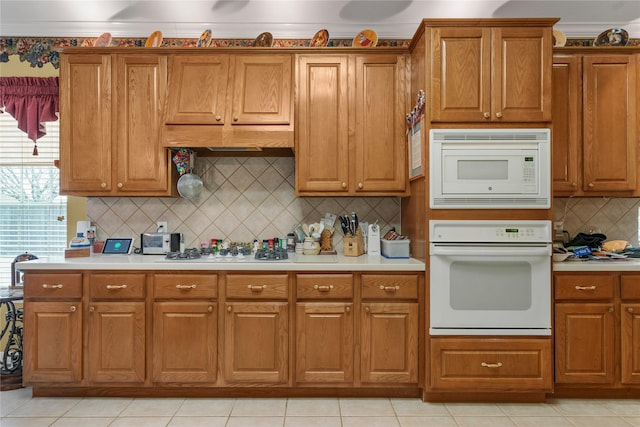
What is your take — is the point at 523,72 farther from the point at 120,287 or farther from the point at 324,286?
the point at 120,287

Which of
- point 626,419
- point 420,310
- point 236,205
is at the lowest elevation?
point 626,419

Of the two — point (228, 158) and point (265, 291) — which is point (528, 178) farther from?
point (228, 158)

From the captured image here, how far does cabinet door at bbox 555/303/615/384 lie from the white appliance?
0.17 metres

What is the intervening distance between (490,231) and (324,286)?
111 centimetres

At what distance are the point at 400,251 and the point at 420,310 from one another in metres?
0.44

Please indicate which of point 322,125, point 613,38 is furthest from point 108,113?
point 613,38

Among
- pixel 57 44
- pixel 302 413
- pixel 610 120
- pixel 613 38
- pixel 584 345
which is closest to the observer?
pixel 302 413

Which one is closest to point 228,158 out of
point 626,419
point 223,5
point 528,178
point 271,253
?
point 271,253

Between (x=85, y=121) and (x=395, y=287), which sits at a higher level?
(x=85, y=121)

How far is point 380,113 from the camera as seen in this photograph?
2.70 m

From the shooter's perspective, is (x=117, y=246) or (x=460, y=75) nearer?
(x=460, y=75)

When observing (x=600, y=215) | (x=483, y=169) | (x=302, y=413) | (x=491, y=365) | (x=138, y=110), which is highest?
(x=138, y=110)

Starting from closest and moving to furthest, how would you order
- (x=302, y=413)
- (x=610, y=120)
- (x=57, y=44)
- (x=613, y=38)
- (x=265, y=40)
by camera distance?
(x=302, y=413), (x=610, y=120), (x=613, y=38), (x=265, y=40), (x=57, y=44)

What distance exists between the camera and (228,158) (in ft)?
10.0
